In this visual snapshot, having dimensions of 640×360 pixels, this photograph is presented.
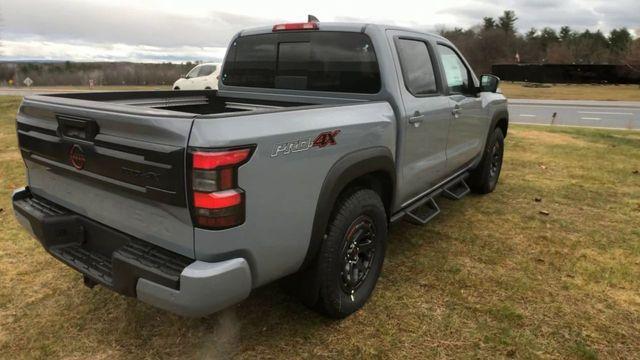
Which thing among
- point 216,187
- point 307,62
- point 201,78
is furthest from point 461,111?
point 201,78

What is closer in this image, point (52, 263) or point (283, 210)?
point (283, 210)

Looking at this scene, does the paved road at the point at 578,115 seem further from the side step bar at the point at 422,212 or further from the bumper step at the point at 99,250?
the bumper step at the point at 99,250

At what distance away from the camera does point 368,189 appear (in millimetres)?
3152

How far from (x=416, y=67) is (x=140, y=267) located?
103 inches

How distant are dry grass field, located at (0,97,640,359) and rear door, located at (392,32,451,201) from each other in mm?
758

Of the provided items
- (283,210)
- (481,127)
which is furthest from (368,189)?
(481,127)

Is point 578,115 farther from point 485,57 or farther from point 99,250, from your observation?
point 485,57

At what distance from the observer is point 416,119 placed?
3.52 metres

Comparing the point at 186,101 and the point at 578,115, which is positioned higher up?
the point at 186,101

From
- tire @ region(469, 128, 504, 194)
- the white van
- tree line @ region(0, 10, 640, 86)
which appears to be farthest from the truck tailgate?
tree line @ region(0, 10, 640, 86)

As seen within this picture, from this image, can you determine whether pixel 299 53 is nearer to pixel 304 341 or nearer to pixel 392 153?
pixel 392 153

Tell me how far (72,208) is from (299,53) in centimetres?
201

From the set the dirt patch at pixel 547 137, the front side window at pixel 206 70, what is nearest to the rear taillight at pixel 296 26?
the dirt patch at pixel 547 137

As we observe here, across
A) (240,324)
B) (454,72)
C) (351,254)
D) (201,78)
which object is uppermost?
(454,72)
